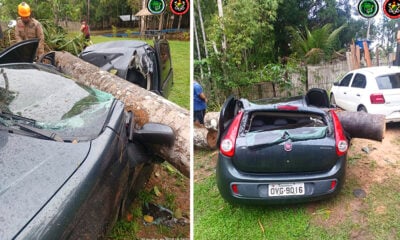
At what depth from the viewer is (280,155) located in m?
1.79

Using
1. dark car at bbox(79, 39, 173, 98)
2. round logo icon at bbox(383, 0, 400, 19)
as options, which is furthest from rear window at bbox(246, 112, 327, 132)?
dark car at bbox(79, 39, 173, 98)

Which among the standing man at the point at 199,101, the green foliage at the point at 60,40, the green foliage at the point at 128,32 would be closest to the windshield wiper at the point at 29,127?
the standing man at the point at 199,101

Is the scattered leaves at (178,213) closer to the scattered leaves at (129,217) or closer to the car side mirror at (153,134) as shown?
the scattered leaves at (129,217)

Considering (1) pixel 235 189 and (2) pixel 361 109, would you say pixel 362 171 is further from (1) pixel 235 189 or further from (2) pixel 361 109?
(1) pixel 235 189

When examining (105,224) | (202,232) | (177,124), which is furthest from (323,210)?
(105,224)

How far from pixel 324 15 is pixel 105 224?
1577 millimetres

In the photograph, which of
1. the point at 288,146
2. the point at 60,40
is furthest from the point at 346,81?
the point at 60,40

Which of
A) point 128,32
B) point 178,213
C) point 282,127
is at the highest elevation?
point 128,32

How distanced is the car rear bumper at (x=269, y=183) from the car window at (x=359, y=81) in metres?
0.55

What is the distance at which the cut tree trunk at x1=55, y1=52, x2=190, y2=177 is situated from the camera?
176 cm

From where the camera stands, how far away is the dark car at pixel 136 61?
126 inches

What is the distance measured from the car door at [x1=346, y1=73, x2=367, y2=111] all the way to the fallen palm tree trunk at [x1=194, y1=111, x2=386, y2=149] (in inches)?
3.1

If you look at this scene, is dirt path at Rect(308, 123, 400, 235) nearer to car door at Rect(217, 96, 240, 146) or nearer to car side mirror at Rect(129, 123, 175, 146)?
car door at Rect(217, 96, 240, 146)

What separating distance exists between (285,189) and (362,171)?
472mm
